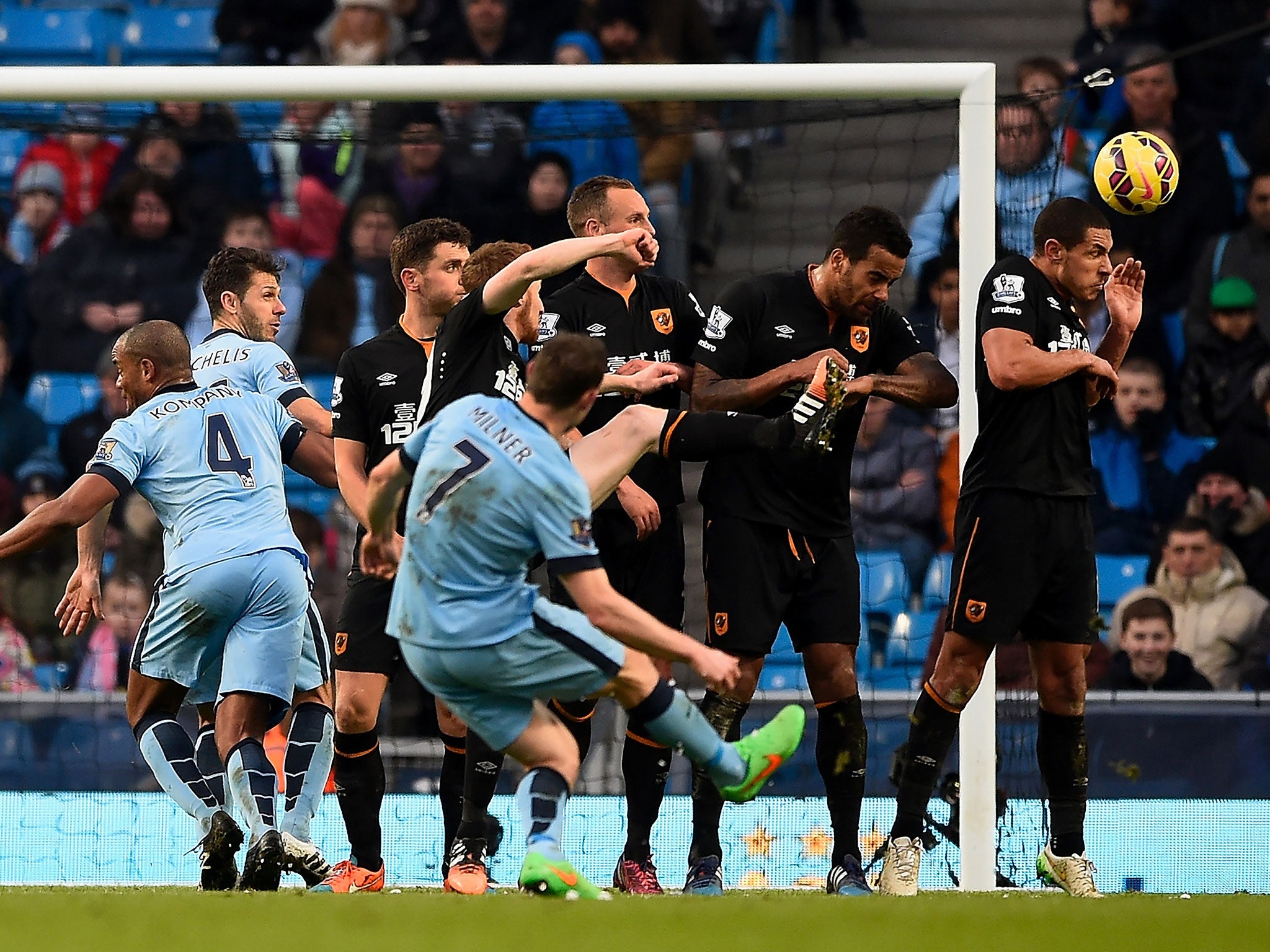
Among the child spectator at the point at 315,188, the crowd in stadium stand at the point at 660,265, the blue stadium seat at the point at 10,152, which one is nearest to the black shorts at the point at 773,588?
the crowd in stadium stand at the point at 660,265

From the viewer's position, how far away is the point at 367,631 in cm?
632

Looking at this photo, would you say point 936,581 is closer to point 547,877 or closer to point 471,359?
point 471,359

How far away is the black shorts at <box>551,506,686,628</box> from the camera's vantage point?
6.24 m

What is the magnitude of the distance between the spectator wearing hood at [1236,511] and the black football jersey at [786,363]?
3962 millimetres

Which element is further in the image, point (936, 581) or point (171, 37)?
point (171, 37)

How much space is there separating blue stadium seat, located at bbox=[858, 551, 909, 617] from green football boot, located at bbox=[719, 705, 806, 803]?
3808mm

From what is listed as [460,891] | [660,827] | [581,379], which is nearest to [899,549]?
[660,827]

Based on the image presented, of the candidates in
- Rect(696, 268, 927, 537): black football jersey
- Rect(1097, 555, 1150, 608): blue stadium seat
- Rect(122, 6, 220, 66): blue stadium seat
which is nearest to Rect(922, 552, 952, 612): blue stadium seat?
Rect(1097, 555, 1150, 608): blue stadium seat

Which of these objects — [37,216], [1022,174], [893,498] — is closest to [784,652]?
[893,498]

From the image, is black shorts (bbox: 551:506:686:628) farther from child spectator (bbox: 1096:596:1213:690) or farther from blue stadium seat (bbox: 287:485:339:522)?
blue stadium seat (bbox: 287:485:339:522)

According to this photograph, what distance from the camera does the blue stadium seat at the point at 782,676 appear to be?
9.27 meters

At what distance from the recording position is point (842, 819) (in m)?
6.11

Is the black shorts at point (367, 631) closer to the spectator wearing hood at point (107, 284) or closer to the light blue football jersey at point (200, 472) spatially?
the light blue football jersey at point (200, 472)

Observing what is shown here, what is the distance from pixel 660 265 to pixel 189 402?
437 centimetres
